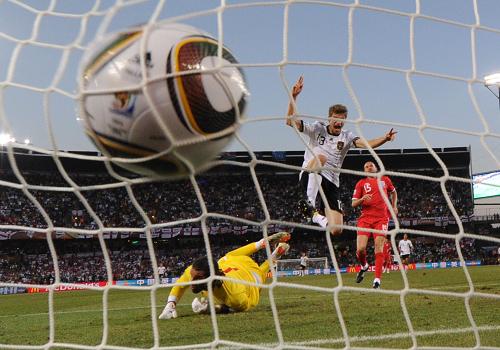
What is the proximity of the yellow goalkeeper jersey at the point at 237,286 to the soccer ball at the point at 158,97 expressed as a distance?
2986 millimetres

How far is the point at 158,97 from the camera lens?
2.38 m

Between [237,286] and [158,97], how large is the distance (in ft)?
11.3

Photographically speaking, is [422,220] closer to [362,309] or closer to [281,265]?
[281,265]

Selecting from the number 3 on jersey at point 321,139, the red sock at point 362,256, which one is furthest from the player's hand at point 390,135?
the red sock at point 362,256

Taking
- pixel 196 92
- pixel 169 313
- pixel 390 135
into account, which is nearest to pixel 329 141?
pixel 390 135

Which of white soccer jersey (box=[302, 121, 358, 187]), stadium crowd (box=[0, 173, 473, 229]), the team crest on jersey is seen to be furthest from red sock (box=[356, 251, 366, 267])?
stadium crowd (box=[0, 173, 473, 229])

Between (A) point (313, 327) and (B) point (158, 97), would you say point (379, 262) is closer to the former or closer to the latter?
(A) point (313, 327)

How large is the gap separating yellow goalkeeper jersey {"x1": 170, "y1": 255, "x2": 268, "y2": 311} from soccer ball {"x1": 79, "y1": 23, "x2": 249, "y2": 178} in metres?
2.99

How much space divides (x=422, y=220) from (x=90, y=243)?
17318 mm

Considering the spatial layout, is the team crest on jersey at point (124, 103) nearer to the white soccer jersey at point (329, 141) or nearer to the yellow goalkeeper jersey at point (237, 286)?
the yellow goalkeeper jersey at point (237, 286)

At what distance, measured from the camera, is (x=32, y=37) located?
9.80 ft

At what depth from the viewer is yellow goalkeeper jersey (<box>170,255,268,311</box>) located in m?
5.49

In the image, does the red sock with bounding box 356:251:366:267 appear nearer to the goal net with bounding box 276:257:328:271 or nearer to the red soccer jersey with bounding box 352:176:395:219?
the red soccer jersey with bounding box 352:176:395:219

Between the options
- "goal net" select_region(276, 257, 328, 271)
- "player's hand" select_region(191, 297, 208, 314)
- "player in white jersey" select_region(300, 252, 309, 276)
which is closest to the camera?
"player's hand" select_region(191, 297, 208, 314)
